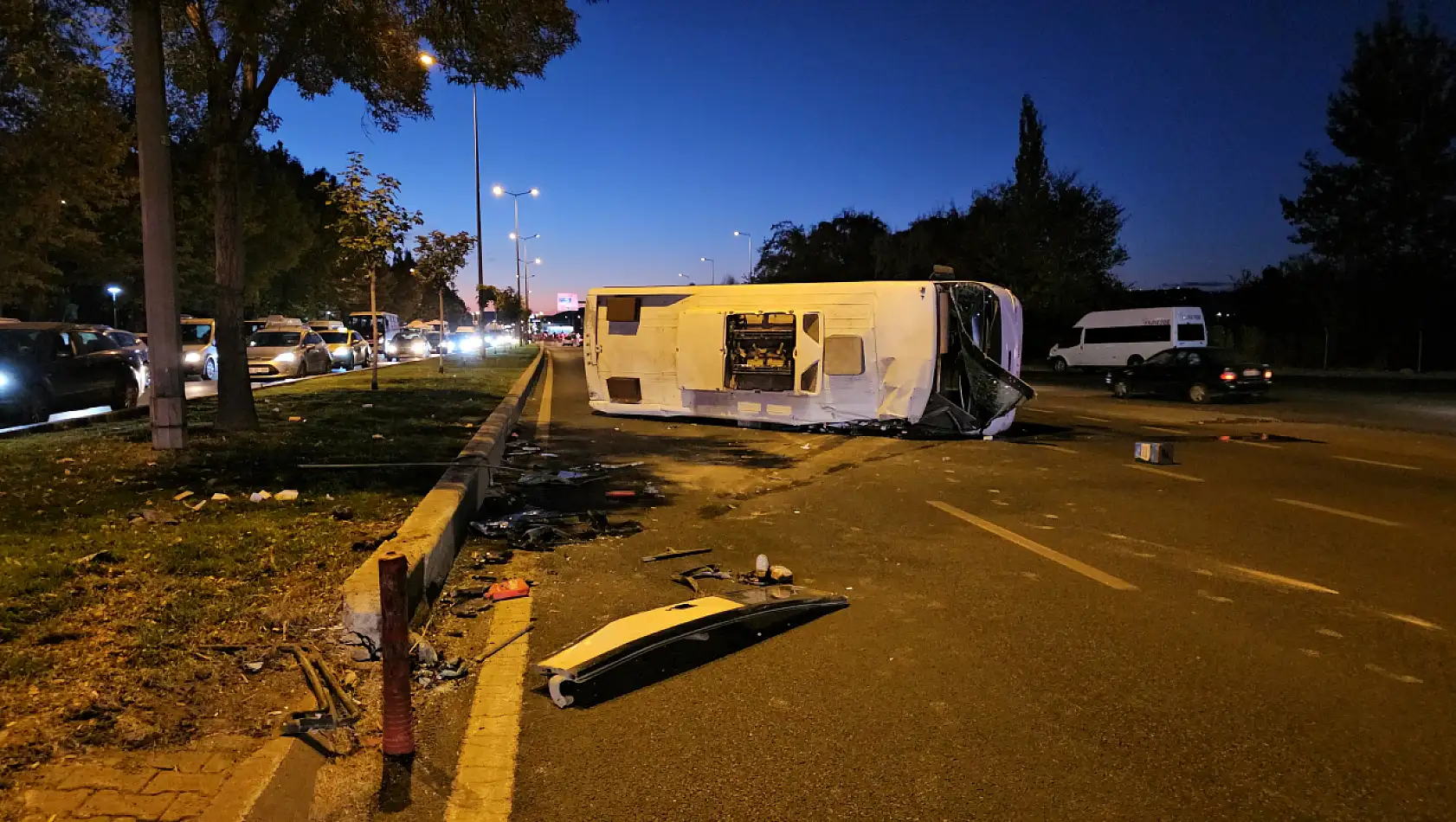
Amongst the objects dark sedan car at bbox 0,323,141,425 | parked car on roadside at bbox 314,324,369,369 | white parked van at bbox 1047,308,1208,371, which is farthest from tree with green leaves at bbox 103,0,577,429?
white parked van at bbox 1047,308,1208,371

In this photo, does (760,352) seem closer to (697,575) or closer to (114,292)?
(697,575)

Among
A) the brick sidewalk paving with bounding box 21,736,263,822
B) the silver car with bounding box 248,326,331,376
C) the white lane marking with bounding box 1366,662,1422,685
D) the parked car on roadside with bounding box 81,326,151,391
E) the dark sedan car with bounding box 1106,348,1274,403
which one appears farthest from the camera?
the silver car with bounding box 248,326,331,376

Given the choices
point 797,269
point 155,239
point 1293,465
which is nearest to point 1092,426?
point 1293,465

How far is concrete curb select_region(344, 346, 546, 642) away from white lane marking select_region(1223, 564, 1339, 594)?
5493mm

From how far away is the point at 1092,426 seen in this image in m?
16.2

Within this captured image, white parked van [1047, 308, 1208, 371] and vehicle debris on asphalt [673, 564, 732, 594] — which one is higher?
white parked van [1047, 308, 1208, 371]

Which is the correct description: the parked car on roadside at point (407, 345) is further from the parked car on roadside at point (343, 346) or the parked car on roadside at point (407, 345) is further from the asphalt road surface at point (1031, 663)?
the asphalt road surface at point (1031, 663)

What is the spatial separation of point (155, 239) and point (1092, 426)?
1425 cm

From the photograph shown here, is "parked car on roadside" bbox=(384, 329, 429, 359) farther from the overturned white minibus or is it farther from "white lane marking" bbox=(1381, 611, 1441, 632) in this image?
"white lane marking" bbox=(1381, 611, 1441, 632)

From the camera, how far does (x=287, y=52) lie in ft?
34.3

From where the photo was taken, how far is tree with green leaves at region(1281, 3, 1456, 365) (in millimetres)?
35531

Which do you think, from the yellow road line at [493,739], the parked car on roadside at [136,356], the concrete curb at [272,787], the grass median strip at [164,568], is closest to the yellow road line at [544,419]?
the grass median strip at [164,568]

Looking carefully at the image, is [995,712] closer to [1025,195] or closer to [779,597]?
[779,597]

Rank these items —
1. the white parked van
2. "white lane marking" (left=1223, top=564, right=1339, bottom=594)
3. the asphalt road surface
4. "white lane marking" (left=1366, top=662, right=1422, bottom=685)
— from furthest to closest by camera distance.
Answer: the white parked van < "white lane marking" (left=1223, top=564, right=1339, bottom=594) < "white lane marking" (left=1366, top=662, right=1422, bottom=685) < the asphalt road surface
